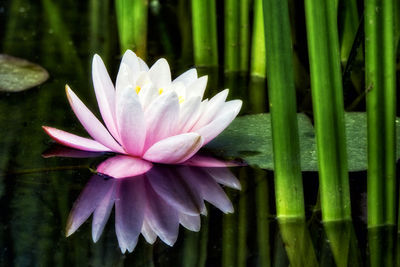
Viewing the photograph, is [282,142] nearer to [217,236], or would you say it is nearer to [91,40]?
[217,236]

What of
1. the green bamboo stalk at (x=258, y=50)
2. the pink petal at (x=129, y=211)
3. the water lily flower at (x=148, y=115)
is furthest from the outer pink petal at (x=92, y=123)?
the green bamboo stalk at (x=258, y=50)

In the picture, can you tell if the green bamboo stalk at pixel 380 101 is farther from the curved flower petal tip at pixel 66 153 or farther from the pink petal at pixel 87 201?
the curved flower petal tip at pixel 66 153

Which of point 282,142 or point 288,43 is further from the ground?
point 288,43

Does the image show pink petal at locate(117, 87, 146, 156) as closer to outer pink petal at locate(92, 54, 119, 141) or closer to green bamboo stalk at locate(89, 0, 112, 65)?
outer pink petal at locate(92, 54, 119, 141)

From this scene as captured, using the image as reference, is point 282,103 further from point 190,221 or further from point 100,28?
point 100,28

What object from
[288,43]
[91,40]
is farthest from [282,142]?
[91,40]

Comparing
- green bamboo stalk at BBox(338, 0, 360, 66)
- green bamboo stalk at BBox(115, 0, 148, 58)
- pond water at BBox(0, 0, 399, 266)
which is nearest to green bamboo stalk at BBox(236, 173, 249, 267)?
pond water at BBox(0, 0, 399, 266)

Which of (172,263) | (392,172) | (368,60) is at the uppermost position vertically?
(368,60)
